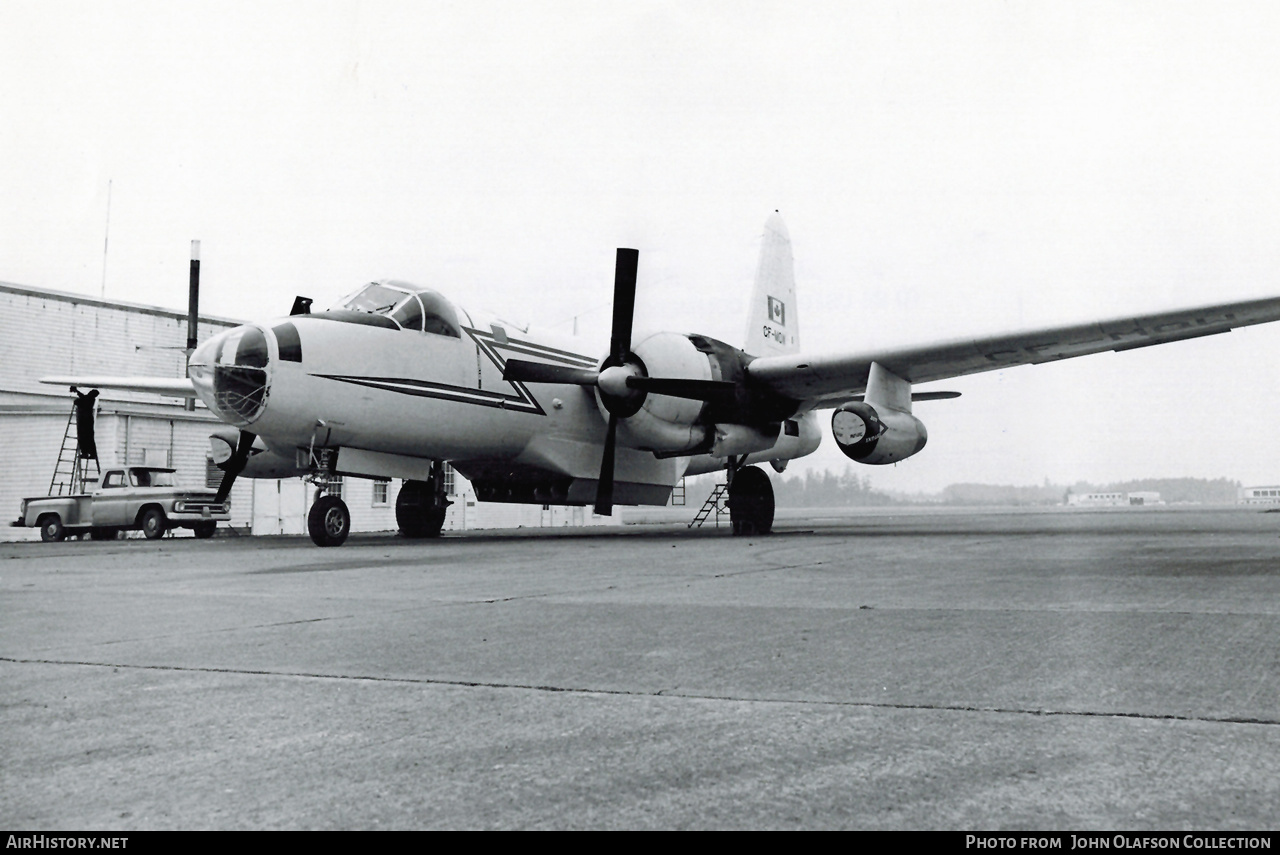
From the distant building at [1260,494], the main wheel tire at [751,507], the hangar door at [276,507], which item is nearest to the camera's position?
the main wheel tire at [751,507]

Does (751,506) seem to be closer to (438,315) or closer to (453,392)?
(453,392)

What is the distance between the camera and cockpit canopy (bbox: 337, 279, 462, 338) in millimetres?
15519

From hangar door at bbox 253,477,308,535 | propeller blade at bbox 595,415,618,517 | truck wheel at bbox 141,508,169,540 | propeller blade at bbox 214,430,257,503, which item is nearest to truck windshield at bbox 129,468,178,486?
truck wheel at bbox 141,508,169,540

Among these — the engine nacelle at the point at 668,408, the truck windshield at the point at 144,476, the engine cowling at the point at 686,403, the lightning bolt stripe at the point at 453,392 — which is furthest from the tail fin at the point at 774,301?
the truck windshield at the point at 144,476

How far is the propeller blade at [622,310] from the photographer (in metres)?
17.2

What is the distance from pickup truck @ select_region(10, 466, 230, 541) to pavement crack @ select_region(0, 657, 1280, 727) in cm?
1769

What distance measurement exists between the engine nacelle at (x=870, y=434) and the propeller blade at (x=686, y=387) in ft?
6.30

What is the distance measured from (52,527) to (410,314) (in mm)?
11719

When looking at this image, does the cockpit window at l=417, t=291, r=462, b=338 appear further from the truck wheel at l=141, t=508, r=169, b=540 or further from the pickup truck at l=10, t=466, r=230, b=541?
the truck wheel at l=141, t=508, r=169, b=540

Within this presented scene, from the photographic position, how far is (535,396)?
17266 mm

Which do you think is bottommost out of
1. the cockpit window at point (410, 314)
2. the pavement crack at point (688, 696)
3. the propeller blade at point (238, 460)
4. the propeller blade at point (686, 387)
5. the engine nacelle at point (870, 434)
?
the pavement crack at point (688, 696)

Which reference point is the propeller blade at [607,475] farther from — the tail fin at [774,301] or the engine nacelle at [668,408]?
the tail fin at [774,301]
